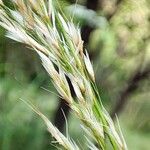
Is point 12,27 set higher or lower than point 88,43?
higher

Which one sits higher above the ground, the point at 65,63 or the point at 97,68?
the point at 65,63

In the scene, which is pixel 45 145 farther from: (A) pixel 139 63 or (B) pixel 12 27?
(B) pixel 12 27

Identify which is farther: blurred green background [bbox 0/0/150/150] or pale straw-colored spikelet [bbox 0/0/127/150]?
blurred green background [bbox 0/0/150/150]

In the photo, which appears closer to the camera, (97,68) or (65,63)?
(65,63)

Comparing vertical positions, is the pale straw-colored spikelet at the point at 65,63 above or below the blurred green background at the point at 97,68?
above

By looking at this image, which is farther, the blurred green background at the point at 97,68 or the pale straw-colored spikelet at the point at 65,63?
the blurred green background at the point at 97,68

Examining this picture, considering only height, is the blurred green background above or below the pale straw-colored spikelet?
below

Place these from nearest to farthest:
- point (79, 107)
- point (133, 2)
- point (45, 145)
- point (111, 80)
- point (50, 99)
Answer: point (79, 107)
point (133, 2)
point (45, 145)
point (111, 80)
point (50, 99)

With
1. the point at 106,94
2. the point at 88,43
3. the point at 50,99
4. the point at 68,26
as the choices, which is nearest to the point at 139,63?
the point at 106,94
